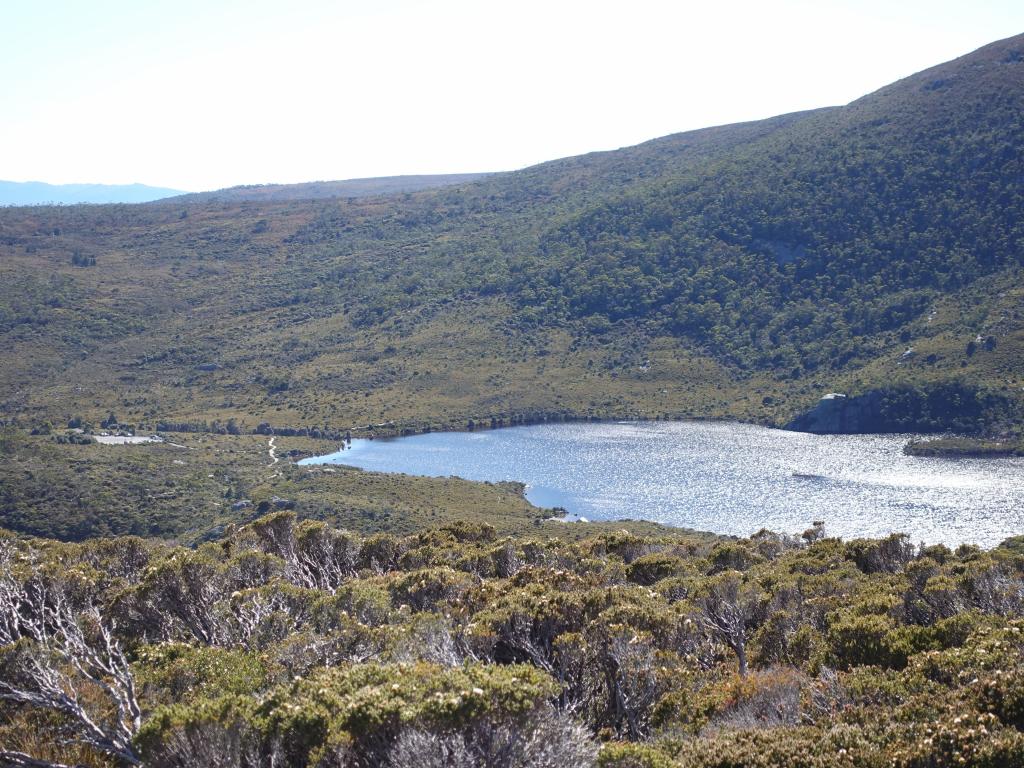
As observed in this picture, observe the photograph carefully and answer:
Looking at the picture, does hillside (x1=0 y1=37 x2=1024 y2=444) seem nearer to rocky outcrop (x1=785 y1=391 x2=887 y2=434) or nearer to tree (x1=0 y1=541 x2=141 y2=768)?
rocky outcrop (x1=785 y1=391 x2=887 y2=434)

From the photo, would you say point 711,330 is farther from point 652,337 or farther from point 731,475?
point 731,475

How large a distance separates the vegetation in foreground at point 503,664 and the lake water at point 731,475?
5284 centimetres

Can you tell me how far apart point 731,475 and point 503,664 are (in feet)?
297

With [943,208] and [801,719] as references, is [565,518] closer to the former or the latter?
[801,719]

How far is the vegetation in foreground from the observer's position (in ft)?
40.2

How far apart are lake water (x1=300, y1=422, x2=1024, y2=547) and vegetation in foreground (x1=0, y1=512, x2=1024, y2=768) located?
52838 millimetres

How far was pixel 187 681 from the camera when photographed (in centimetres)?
1688

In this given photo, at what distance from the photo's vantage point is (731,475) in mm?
106750

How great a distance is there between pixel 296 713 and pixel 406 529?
66581 millimetres

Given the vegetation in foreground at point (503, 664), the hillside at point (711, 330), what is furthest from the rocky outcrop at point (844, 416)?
the vegetation in foreground at point (503, 664)

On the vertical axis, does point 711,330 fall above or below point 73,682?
below

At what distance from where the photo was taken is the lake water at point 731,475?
276 feet

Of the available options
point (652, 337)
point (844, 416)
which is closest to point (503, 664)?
point (844, 416)

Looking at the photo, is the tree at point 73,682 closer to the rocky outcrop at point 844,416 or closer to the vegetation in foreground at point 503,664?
the vegetation in foreground at point 503,664
